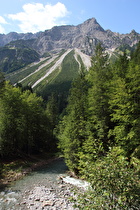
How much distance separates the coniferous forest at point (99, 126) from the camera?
5.46m

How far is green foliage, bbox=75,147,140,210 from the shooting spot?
16.5ft

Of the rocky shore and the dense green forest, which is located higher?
the dense green forest

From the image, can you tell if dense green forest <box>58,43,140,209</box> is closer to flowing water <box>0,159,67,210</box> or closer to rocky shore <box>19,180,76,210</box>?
rocky shore <box>19,180,76,210</box>

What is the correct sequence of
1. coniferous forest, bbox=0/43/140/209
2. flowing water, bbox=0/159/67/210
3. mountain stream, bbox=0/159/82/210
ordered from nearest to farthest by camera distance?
coniferous forest, bbox=0/43/140/209
mountain stream, bbox=0/159/82/210
flowing water, bbox=0/159/67/210

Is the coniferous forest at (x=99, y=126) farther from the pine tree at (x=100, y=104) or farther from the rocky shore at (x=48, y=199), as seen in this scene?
the rocky shore at (x=48, y=199)

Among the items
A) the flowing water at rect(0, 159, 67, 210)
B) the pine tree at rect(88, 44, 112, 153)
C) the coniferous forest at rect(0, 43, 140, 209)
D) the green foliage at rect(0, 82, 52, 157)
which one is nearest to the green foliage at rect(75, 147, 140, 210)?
the coniferous forest at rect(0, 43, 140, 209)

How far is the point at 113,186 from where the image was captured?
5.31 meters

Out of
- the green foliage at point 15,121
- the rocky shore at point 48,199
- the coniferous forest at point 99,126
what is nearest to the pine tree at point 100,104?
the coniferous forest at point 99,126

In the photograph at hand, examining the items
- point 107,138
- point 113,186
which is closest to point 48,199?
point 107,138

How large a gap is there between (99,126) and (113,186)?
19.4 metres

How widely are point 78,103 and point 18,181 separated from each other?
15292 mm

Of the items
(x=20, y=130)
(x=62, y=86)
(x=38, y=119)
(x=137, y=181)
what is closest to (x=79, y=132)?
(x=20, y=130)

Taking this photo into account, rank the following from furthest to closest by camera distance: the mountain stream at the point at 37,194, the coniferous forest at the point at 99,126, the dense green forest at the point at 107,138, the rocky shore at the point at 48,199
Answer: the mountain stream at the point at 37,194 < the rocky shore at the point at 48,199 < the coniferous forest at the point at 99,126 < the dense green forest at the point at 107,138

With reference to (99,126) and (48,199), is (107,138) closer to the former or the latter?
(99,126)
